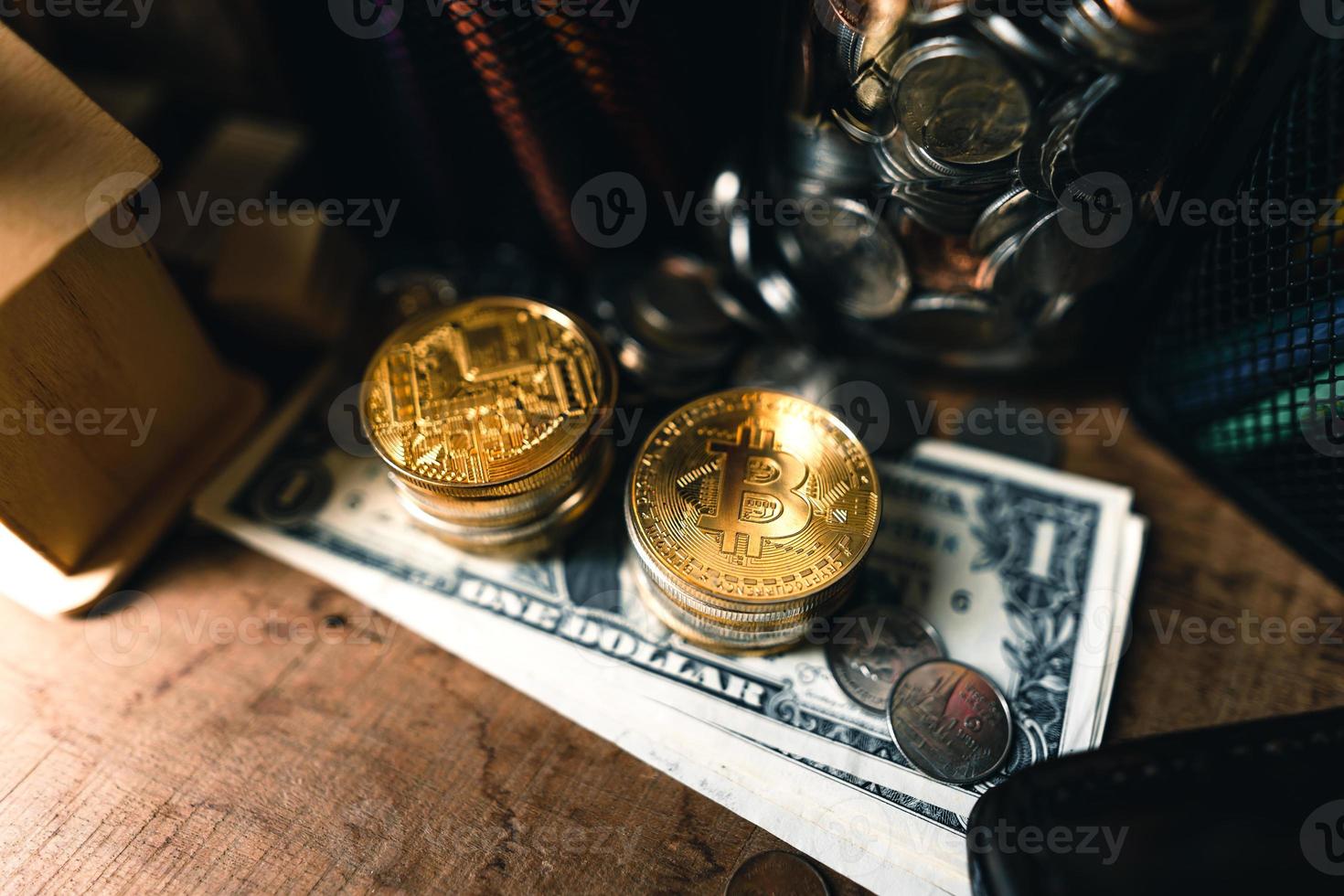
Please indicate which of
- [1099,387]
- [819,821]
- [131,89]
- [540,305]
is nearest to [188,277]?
[131,89]

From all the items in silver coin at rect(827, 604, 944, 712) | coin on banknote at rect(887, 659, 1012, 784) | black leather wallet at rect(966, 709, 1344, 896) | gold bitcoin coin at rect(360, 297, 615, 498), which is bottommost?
coin on banknote at rect(887, 659, 1012, 784)

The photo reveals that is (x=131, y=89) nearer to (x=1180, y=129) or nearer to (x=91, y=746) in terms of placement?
(x=91, y=746)

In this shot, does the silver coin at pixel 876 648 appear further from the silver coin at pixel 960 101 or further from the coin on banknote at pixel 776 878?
the silver coin at pixel 960 101

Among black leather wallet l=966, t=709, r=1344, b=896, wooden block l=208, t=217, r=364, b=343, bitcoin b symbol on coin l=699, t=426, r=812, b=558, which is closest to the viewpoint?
black leather wallet l=966, t=709, r=1344, b=896

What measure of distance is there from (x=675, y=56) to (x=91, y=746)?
59cm

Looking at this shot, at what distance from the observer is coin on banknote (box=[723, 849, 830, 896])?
494 millimetres

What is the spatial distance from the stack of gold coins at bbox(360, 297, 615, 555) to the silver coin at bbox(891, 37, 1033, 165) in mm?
241

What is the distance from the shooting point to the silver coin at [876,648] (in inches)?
22.0

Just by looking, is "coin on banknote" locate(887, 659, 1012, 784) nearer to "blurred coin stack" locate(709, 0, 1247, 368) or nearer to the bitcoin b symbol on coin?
the bitcoin b symbol on coin

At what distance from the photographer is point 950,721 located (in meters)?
0.54

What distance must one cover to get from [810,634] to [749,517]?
97 mm

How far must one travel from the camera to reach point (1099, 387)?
697 millimetres

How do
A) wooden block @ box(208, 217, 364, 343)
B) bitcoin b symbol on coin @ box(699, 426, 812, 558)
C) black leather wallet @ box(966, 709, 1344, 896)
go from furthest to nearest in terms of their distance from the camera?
wooden block @ box(208, 217, 364, 343)
bitcoin b symbol on coin @ box(699, 426, 812, 558)
black leather wallet @ box(966, 709, 1344, 896)

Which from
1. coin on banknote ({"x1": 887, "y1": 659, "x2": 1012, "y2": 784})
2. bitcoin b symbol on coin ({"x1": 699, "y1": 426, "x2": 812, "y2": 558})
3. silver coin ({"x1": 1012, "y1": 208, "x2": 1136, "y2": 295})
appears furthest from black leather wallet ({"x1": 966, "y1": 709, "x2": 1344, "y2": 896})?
silver coin ({"x1": 1012, "y1": 208, "x2": 1136, "y2": 295})
